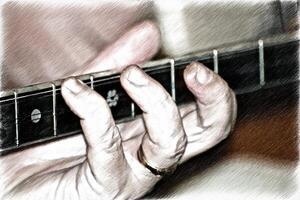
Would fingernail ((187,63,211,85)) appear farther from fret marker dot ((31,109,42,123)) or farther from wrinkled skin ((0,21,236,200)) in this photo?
fret marker dot ((31,109,42,123))

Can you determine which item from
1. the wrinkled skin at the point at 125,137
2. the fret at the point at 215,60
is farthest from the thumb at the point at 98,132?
the fret at the point at 215,60

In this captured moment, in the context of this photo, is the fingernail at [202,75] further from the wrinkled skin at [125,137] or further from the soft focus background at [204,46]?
the soft focus background at [204,46]

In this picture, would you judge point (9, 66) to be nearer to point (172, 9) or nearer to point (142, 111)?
point (142, 111)

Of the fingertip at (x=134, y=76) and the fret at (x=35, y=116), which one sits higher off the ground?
the fingertip at (x=134, y=76)

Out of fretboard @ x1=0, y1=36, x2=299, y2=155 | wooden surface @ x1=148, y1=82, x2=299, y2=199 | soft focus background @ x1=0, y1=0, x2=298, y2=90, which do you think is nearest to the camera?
fretboard @ x1=0, y1=36, x2=299, y2=155

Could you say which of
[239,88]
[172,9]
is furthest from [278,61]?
[172,9]

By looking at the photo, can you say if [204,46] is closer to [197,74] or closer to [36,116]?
[197,74]

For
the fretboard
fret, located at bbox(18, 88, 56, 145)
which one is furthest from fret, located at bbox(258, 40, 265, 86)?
fret, located at bbox(18, 88, 56, 145)
